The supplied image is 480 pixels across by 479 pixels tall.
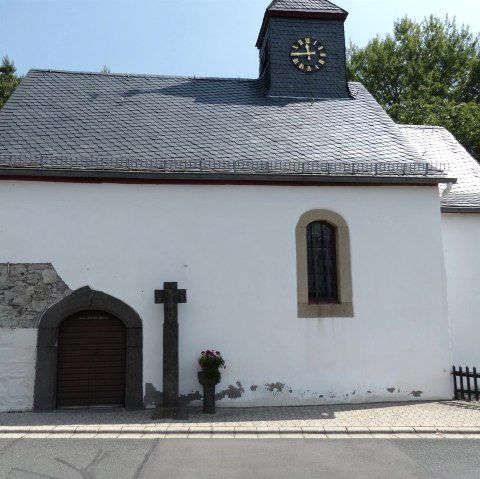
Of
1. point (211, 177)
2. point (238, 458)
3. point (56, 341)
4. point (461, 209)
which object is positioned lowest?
point (238, 458)

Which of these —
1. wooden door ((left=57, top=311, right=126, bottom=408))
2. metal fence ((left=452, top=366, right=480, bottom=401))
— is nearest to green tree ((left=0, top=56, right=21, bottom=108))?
wooden door ((left=57, top=311, right=126, bottom=408))

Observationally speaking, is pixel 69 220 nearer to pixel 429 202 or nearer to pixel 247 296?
pixel 247 296

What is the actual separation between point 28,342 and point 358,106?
30.8 ft

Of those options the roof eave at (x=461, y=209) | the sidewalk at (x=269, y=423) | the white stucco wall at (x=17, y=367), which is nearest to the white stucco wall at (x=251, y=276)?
the sidewalk at (x=269, y=423)

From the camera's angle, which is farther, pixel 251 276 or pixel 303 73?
pixel 303 73

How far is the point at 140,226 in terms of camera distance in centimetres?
888

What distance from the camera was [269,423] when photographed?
7.48 meters

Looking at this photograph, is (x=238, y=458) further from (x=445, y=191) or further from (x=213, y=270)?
(x=445, y=191)

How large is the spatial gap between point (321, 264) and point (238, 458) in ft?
14.7

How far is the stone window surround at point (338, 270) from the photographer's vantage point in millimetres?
9039

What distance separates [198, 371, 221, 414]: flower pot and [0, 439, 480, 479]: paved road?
155 cm

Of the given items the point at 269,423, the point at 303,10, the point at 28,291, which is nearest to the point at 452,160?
the point at 303,10

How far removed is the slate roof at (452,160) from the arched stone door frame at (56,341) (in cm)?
724

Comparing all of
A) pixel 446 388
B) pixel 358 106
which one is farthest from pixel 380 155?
pixel 446 388
